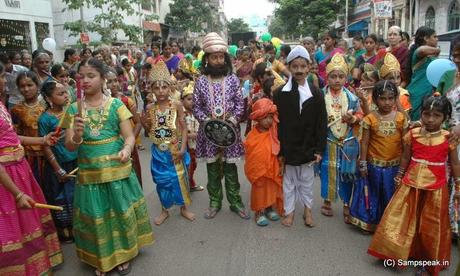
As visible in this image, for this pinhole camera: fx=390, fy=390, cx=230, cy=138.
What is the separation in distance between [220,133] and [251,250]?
119 cm

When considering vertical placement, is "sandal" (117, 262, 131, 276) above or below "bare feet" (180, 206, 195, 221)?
below

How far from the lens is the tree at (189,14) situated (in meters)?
32.1

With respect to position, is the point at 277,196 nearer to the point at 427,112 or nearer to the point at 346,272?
the point at 346,272

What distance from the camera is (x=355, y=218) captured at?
3.84m

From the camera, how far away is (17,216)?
2.78m

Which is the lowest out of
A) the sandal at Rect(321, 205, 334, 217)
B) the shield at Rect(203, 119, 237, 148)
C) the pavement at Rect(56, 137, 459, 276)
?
the pavement at Rect(56, 137, 459, 276)

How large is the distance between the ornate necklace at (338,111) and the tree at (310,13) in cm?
2824

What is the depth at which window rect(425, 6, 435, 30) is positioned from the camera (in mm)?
18866

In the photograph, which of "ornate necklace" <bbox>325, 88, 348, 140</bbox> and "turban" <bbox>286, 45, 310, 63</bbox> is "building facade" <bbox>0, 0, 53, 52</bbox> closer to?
"turban" <bbox>286, 45, 310, 63</bbox>

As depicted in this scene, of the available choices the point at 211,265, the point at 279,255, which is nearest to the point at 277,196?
the point at 279,255

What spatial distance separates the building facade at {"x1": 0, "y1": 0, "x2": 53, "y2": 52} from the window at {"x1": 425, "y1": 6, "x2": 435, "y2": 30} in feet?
58.4

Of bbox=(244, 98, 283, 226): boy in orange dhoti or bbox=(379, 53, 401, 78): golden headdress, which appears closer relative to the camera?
bbox=(244, 98, 283, 226): boy in orange dhoti

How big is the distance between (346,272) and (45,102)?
3112 millimetres

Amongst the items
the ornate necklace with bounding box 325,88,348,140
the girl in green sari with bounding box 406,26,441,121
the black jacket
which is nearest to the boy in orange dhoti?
the black jacket
